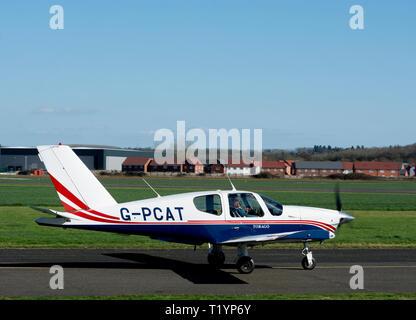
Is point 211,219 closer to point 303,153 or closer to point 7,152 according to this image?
point 7,152

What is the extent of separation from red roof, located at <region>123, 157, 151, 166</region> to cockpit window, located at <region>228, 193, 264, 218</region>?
128854mm

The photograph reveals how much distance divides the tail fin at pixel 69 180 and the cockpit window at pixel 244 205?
3471 mm

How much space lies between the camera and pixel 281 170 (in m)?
158

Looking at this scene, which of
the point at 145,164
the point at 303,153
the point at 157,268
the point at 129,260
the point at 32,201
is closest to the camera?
the point at 157,268

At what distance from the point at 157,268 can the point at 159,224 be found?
65.6 inches

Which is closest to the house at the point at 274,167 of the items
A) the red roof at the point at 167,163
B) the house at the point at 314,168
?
the house at the point at 314,168

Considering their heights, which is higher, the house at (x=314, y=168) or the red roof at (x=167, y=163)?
the red roof at (x=167, y=163)

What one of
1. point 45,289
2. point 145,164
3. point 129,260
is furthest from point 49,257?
point 145,164

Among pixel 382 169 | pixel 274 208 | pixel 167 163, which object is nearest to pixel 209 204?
pixel 274 208

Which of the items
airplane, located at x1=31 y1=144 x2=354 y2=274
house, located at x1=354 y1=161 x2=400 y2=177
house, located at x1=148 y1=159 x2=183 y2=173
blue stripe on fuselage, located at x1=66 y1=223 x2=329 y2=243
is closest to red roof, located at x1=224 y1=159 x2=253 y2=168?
house, located at x1=148 y1=159 x2=183 y2=173

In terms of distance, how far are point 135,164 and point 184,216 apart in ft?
433

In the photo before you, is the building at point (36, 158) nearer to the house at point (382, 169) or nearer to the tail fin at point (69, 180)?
the house at point (382, 169)

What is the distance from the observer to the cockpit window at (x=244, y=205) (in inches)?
605

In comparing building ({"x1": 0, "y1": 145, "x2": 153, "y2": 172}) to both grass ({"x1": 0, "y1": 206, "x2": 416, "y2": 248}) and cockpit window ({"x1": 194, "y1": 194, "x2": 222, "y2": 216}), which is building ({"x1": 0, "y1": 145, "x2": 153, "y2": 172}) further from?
cockpit window ({"x1": 194, "y1": 194, "x2": 222, "y2": 216})
